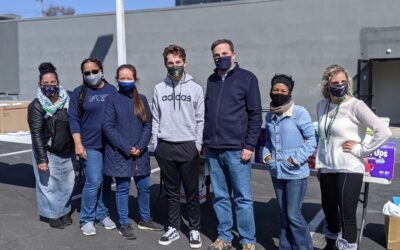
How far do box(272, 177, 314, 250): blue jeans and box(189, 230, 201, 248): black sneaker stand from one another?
0.88 m

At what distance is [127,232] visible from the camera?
186 inches

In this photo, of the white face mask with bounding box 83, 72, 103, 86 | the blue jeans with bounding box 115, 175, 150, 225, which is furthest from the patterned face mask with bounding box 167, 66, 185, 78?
the blue jeans with bounding box 115, 175, 150, 225

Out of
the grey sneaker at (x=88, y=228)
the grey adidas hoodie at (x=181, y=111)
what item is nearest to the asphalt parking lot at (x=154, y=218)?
the grey sneaker at (x=88, y=228)

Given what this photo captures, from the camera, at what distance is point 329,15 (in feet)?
45.7

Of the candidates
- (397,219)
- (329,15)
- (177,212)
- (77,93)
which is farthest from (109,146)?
(329,15)

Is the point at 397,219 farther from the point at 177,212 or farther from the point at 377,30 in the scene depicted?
the point at 377,30

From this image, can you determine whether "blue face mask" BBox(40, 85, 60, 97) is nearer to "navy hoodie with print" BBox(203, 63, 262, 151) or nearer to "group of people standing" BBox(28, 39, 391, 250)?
"group of people standing" BBox(28, 39, 391, 250)

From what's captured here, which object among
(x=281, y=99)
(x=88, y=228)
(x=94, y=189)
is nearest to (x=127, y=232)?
(x=88, y=228)

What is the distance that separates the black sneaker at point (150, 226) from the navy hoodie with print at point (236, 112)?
1.38 m

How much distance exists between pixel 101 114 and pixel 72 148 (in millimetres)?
681

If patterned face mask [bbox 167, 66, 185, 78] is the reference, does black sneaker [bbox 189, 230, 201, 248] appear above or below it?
below

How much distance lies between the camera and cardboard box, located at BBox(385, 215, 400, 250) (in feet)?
14.2

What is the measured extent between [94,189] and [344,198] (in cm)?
252

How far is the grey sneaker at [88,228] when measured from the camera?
4.81m
